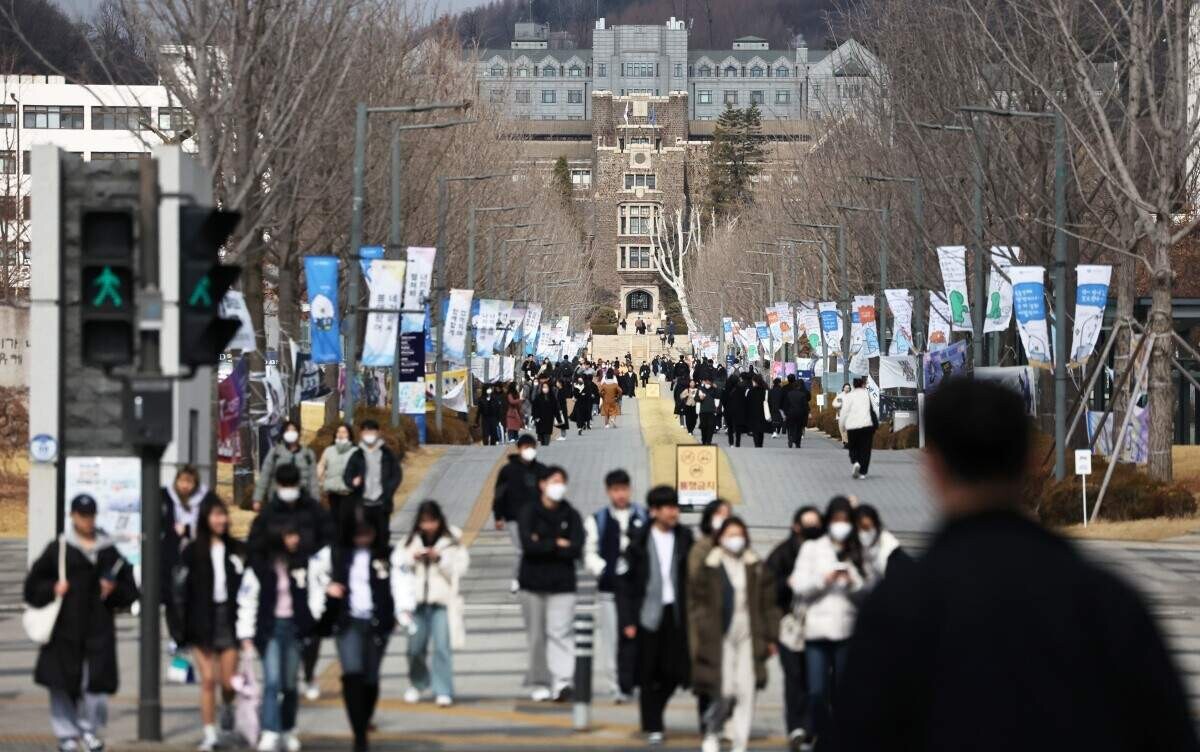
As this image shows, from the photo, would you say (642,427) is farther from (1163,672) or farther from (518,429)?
(1163,672)

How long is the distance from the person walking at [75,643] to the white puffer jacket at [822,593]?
396cm

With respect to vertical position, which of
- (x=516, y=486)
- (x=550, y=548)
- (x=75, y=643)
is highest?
(x=516, y=486)

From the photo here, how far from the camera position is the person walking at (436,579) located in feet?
48.0

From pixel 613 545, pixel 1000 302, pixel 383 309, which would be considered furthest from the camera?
pixel 1000 302

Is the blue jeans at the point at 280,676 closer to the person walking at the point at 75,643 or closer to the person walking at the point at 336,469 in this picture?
the person walking at the point at 75,643

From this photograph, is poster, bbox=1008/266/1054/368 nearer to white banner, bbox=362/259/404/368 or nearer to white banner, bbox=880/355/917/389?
white banner, bbox=362/259/404/368

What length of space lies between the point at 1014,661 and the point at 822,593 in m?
9.31

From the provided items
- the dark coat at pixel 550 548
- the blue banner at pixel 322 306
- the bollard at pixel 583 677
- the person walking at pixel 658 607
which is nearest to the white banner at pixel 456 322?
the blue banner at pixel 322 306

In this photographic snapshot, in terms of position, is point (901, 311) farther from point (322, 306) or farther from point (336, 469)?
point (336, 469)

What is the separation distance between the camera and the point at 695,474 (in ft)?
94.2

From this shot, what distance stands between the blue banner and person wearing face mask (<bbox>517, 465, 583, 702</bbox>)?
1848cm

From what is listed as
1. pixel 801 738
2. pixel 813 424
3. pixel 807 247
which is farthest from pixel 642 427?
pixel 801 738

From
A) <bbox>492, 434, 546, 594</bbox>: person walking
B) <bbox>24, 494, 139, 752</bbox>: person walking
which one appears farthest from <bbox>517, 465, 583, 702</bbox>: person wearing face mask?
<bbox>492, 434, 546, 594</bbox>: person walking

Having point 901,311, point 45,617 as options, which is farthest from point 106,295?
point 901,311
